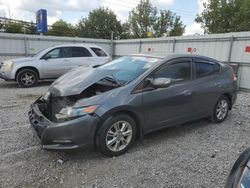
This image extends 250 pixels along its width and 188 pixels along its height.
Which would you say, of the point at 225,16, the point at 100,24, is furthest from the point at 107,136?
the point at 100,24

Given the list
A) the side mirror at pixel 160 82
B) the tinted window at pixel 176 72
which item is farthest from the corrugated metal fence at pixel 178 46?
the side mirror at pixel 160 82

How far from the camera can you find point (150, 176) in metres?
2.96

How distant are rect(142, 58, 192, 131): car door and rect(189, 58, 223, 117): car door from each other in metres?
0.18

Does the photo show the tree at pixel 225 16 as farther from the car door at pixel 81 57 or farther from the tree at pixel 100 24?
the car door at pixel 81 57

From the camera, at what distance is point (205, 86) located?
176 inches

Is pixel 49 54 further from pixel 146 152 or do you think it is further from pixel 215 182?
pixel 215 182

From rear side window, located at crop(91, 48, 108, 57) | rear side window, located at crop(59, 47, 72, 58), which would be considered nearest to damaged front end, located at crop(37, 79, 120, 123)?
rear side window, located at crop(59, 47, 72, 58)

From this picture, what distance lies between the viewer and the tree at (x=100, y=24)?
3534 cm

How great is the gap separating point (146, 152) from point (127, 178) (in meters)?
0.77

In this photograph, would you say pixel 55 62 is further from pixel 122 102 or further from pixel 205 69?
pixel 122 102

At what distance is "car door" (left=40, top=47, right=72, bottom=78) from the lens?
9.08 metres

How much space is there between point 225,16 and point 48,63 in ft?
86.3

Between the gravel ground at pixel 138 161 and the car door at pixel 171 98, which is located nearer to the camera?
the gravel ground at pixel 138 161

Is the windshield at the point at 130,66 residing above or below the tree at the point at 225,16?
below
